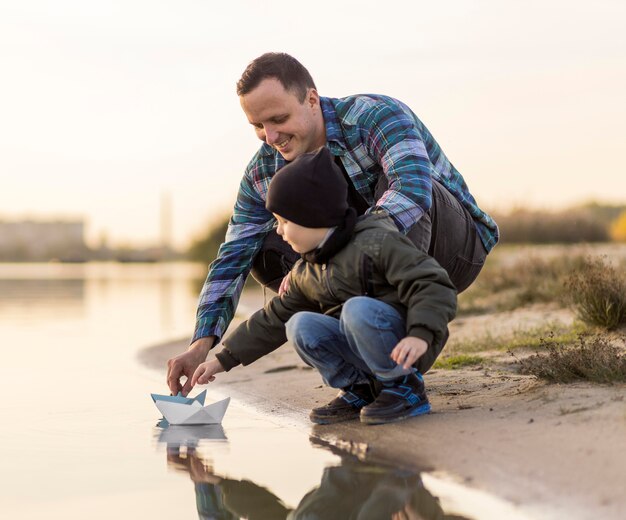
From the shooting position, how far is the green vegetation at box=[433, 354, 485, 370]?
18.7 ft

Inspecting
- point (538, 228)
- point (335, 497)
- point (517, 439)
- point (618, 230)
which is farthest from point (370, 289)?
point (618, 230)

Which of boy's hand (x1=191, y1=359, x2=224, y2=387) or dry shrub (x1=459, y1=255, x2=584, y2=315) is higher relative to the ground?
boy's hand (x1=191, y1=359, x2=224, y2=387)

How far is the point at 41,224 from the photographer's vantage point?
4916 cm

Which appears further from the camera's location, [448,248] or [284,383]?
[284,383]

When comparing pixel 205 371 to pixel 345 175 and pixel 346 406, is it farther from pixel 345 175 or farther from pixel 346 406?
pixel 345 175

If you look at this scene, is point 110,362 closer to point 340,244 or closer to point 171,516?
point 340,244

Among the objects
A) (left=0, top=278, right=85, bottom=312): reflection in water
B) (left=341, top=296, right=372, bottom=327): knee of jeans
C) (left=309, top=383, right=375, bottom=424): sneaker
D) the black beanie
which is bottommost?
(left=0, top=278, right=85, bottom=312): reflection in water

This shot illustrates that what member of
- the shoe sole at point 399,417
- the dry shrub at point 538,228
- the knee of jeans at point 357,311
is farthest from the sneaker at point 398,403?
the dry shrub at point 538,228

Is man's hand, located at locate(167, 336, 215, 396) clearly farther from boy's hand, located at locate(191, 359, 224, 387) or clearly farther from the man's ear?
the man's ear

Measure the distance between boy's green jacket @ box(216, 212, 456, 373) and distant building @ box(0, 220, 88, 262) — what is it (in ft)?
123

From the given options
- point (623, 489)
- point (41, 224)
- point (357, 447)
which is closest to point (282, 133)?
point (357, 447)

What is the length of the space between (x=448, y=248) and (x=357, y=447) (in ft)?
4.69

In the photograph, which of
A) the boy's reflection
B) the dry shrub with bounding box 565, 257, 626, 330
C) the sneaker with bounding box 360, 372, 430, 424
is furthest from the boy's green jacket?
the dry shrub with bounding box 565, 257, 626, 330

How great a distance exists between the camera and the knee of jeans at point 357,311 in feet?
13.0
